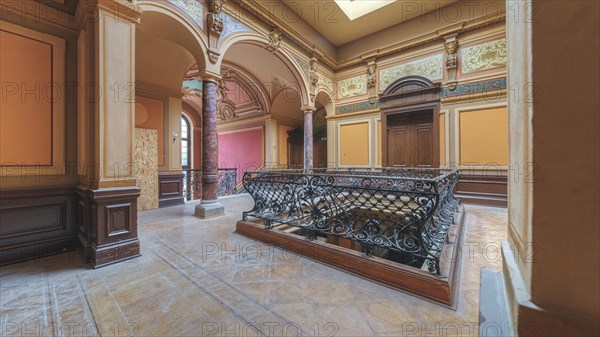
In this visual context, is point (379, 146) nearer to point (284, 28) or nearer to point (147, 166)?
point (284, 28)

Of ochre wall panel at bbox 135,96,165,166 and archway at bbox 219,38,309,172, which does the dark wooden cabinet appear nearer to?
archway at bbox 219,38,309,172

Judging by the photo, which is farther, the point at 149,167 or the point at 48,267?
the point at 149,167

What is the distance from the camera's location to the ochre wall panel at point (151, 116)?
529 centimetres

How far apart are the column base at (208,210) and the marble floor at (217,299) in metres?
1.55

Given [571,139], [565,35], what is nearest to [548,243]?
[571,139]

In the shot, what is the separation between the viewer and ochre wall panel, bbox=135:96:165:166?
5.29 metres

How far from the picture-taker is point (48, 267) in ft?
7.80

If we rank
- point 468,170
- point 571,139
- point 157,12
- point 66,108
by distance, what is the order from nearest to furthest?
1. point 571,139
2. point 66,108
3. point 157,12
4. point 468,170

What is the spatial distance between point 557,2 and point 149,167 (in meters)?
6.34

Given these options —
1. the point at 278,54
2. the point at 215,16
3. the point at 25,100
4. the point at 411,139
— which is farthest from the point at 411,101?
the point at 25,100

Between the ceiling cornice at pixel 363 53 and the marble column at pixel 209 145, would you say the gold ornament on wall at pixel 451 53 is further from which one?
the marble column at pixel 209 145

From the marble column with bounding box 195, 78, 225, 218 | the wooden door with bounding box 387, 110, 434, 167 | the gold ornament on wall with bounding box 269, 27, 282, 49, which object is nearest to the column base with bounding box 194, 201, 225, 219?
the marble column with bounding box 195, 78, 225, 218

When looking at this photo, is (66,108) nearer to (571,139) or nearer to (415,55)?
(571,139)

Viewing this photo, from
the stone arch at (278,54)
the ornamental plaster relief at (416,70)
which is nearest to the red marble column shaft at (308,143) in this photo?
the stone arch at (278,54)
